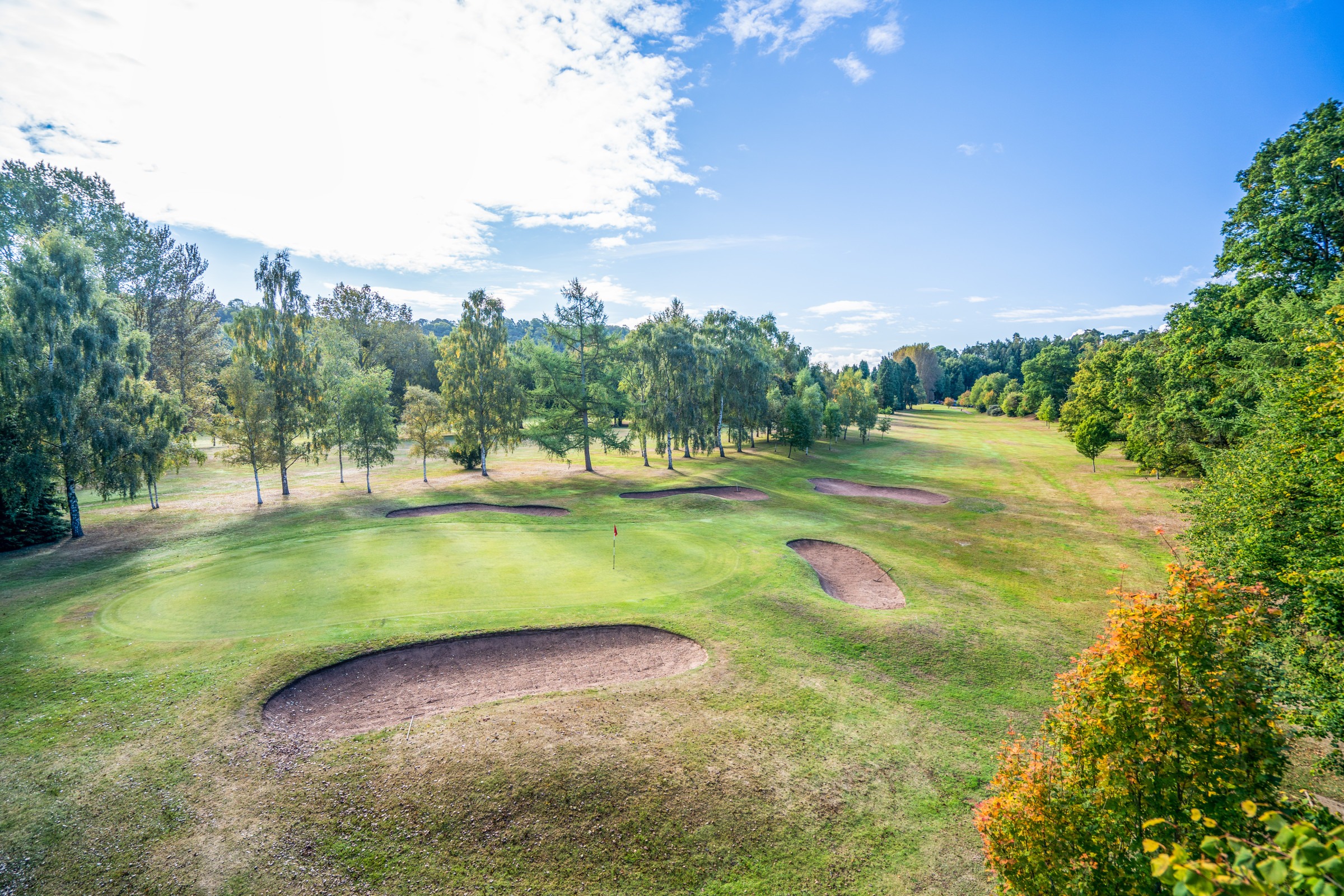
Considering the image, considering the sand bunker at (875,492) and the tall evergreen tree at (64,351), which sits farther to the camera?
the sand bunker at (875,492)

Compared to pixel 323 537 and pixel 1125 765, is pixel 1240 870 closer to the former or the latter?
pixel 1125 765

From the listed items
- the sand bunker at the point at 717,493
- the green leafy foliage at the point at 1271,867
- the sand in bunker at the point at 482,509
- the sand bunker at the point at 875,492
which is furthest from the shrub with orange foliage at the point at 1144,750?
the sand bunker at the point at 875,492

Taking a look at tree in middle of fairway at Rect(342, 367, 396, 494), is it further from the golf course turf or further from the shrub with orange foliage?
the shrub with orange foliage

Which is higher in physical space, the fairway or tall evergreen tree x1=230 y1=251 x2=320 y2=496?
tall evergreen tree x1=230 y1=251 x2=320 y2=496

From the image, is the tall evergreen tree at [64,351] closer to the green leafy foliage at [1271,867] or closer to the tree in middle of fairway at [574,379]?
the tree in middle of fairway at [574,379]

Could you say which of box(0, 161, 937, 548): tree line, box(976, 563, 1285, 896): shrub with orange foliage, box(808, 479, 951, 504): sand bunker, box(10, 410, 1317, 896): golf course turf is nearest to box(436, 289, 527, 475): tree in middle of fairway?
box(0, 161, 937, 548): tree line

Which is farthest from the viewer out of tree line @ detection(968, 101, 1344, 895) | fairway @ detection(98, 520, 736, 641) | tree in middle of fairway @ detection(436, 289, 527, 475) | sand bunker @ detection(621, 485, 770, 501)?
tree in middle of fairway @ detection(436, 289, 527, 475)

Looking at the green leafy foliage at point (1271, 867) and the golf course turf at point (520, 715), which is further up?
the green leafy foliage at point (1271, 867)

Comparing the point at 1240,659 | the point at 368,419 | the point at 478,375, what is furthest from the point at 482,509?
the point at 1240,659
